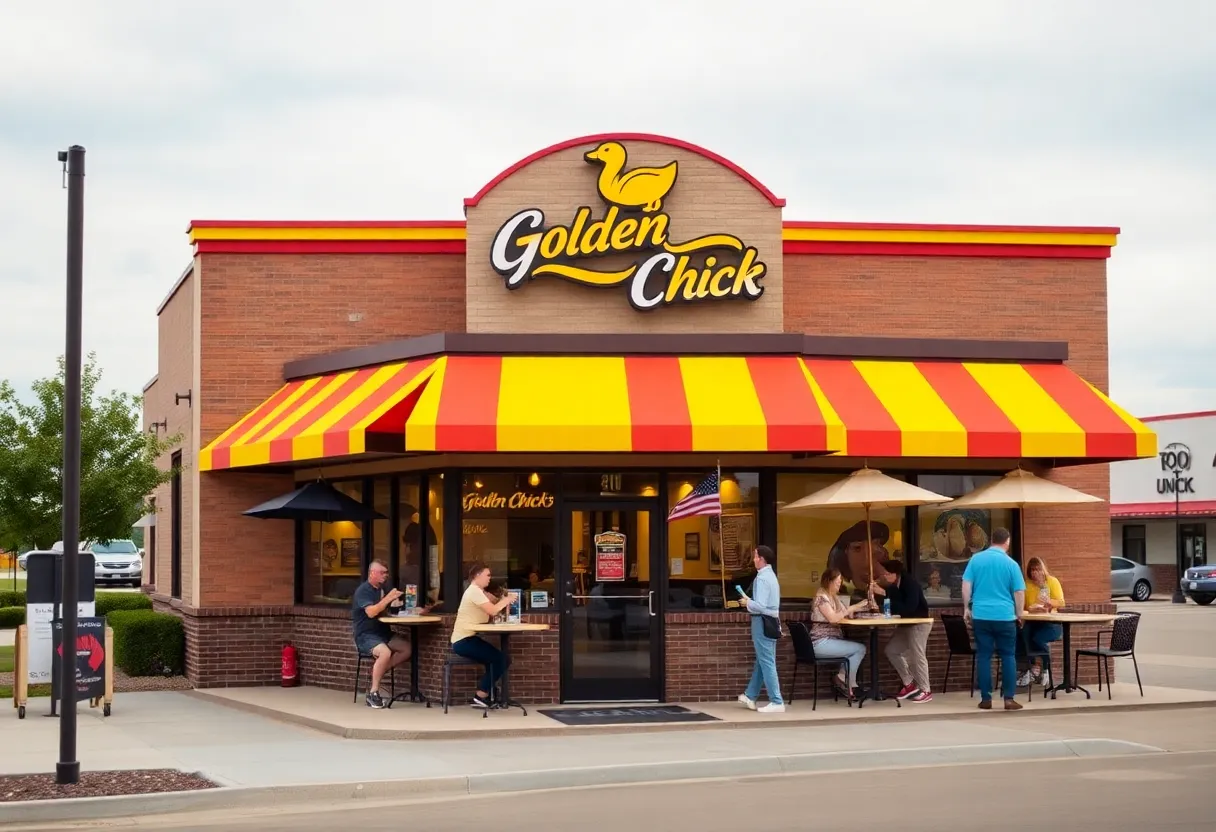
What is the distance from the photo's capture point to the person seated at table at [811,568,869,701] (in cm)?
1716

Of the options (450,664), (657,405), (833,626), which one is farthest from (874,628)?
(450,664)

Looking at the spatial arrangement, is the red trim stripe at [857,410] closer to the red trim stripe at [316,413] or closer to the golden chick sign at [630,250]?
the golden chick sign at [630,250]

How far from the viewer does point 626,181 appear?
1852cm

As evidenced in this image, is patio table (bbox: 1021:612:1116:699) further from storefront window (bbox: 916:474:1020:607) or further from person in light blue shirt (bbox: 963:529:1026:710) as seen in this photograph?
storefront window (bbox: 916:474:1020:607)

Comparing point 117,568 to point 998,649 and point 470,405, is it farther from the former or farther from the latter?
point 998,649

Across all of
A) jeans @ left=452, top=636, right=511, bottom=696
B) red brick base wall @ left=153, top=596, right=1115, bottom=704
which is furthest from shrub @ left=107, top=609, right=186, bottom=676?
jeans @ left=452, top=636, right=511, bottom=696

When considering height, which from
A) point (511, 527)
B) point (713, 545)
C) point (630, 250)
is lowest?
point (713, 545)

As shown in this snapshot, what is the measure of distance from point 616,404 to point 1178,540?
36241 mm

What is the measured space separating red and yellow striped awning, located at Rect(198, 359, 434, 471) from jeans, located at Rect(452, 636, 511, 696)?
2.36 m

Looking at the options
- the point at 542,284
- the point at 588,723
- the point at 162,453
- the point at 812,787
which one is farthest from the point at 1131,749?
the point at 162,453

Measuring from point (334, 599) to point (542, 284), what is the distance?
499 cm

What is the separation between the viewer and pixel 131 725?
16219 mm

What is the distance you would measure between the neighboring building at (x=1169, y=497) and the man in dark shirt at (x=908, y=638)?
3336 cm

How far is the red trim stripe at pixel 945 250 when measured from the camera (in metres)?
19.9
